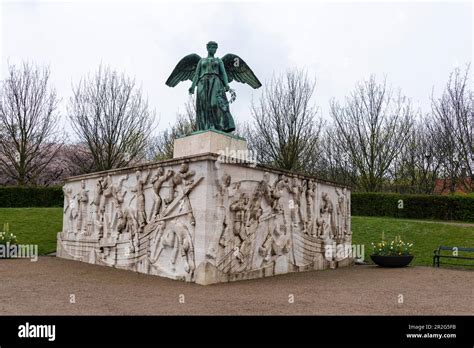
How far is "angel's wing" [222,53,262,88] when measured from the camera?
40.8 feet

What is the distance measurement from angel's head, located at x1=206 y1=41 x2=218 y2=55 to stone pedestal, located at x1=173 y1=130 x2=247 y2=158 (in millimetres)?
2476

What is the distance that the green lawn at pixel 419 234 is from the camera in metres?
16.5

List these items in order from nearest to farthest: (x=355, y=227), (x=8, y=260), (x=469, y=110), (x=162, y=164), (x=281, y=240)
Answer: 1. (x=162, y=164)
2. (x=281, y=240)
3. (x=8, y=260)
4. (x=355, y=227)
5. (x=469, y=110)

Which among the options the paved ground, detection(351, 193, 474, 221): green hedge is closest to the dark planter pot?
the paved ground

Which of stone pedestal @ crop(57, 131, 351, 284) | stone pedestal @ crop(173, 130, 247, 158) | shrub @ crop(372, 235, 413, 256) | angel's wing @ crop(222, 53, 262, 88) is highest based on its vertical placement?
angel's wing @ crop(222, 53, 262, 88)

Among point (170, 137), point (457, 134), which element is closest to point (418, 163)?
point (457, 134)

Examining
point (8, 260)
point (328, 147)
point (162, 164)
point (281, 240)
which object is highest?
point (328, 147)

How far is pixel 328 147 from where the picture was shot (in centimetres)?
3394

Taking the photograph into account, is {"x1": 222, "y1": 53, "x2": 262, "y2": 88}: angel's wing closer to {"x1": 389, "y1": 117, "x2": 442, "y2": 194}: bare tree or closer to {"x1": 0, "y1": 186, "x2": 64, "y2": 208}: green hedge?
{"x1": 0, "y1": 186, "x2": 64, "y2": 208}: green hedge

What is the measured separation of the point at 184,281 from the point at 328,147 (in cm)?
2624

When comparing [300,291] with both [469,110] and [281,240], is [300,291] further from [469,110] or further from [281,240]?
[469,110]

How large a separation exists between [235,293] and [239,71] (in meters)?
7.11
